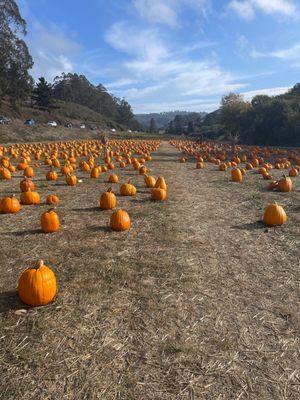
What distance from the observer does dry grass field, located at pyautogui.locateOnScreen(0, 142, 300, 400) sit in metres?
3.24

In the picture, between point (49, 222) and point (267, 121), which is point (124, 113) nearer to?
point (267, 121)

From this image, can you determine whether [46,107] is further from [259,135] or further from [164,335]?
[164,335]

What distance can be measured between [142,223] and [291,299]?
373 centimetres

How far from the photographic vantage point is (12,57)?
4825 centimetres

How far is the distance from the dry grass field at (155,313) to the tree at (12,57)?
46.7 metres

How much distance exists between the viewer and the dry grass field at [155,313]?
3236 mm

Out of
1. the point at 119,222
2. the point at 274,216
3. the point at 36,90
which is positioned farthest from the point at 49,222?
the point at 36,90

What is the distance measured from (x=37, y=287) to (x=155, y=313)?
141cm

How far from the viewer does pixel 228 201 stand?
1019 cm

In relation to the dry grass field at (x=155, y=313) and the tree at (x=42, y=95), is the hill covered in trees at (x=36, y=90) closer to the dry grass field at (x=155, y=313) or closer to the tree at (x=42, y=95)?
the tree at (x=42, y=95)

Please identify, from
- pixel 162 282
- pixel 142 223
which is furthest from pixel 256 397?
pixel 142 223

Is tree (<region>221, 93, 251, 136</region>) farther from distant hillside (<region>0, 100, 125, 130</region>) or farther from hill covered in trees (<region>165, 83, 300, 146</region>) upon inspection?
distant hillside (<region>0, 100, 125, 130</region>)

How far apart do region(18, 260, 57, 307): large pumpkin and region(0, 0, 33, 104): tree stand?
48.9 meters

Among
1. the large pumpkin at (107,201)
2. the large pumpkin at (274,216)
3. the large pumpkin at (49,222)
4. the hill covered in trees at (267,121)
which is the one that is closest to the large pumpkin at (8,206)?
the large pumpkin at (49,222)
